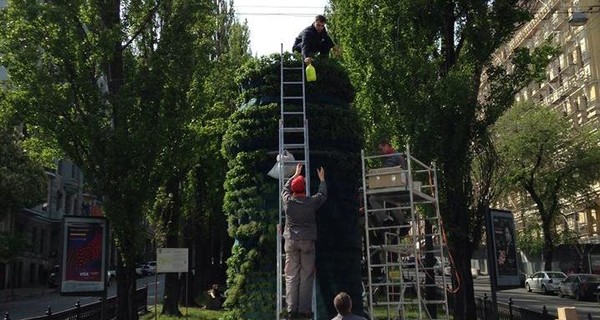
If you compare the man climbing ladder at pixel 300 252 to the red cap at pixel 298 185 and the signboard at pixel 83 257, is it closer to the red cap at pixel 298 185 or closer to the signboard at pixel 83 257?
the red cap at pixel 298 185

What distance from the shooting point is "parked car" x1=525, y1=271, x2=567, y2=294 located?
39.5 metres

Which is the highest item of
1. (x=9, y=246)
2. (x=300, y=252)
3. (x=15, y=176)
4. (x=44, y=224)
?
(x=15, y=176)

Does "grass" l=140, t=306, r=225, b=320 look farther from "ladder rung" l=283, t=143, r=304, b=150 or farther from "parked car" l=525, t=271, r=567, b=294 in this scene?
"parked car" l=525, t=271, r=567, b=294

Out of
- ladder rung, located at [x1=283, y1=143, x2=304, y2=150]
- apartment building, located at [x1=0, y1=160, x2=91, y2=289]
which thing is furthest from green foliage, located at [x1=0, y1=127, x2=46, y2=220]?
ladder rung, located at [x1=283, y1=143, x2=304, y2=150]

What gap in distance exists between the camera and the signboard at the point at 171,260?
16.7m

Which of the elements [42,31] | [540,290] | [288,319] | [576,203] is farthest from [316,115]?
[576,203]

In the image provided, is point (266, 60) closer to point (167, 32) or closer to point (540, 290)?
point (167, 32)

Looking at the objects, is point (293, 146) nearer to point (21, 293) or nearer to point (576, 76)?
point (21, 293)

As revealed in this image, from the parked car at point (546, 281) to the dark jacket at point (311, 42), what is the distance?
1339 inches

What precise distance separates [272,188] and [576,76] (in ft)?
149

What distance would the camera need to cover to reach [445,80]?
51.8 feet

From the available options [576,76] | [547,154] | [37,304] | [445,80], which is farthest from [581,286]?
[37,304]

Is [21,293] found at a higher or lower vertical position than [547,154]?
lower

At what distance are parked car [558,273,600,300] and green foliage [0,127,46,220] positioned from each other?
31785 millimetres
